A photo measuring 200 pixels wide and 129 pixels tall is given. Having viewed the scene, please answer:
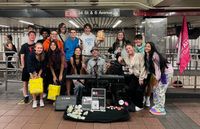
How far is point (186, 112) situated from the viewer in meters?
6.15

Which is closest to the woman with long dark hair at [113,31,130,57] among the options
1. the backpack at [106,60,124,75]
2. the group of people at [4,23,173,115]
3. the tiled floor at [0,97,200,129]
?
the group of people at [4,23,173,115]

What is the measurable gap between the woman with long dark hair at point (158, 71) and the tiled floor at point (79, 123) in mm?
263

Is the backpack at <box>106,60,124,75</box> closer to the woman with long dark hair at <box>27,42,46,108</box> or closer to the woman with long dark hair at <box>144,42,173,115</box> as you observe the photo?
the woman with long dark hair at <box>144,42,173,115</box>

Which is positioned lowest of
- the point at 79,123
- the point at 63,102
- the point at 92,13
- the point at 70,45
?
the point at 79,123

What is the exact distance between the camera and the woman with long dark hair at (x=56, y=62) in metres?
6.27

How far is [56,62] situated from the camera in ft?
20.7

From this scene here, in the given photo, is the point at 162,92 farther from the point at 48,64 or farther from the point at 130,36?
the point at 130,36

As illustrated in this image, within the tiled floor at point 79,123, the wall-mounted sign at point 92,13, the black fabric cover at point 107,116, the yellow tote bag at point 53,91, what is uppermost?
the wall-mounted sign at point 92,13

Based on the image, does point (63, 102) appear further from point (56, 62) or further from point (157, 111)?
point (157, 111)

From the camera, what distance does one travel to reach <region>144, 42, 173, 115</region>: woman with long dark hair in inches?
227

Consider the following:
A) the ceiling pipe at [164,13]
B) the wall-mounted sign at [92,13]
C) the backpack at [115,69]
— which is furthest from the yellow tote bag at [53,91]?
the ceiling pipe at [164,13]

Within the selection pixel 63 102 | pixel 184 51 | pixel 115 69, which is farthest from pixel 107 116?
pixel 184 51

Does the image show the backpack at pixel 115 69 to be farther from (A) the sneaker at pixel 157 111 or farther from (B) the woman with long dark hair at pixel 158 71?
(A) the sneaker at pixel 157 111

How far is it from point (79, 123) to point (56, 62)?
5.34ft
